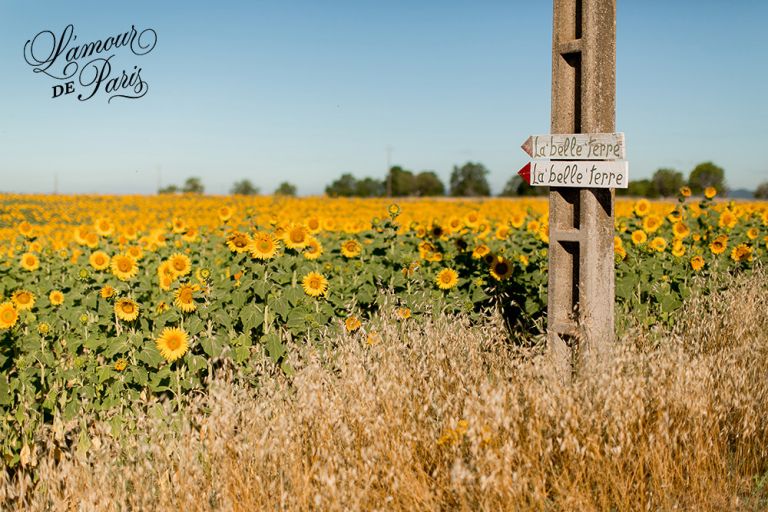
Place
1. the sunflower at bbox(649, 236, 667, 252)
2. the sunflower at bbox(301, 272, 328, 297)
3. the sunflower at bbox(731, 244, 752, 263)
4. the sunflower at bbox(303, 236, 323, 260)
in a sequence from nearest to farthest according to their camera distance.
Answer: the sunflower at bbox(301, 272, 328, 297), the sunflower at bbox(303, 236, 323, 260), the sunflower at bbox(649, 236, 667, 252), the sunflower at bbox(731, 244, 752, 263)

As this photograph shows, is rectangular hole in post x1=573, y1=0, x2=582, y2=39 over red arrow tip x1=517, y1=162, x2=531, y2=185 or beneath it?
over

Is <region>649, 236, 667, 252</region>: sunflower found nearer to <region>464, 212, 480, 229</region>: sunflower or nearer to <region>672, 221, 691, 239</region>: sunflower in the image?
<region>672, 221, 691, 239</region>: sunflower

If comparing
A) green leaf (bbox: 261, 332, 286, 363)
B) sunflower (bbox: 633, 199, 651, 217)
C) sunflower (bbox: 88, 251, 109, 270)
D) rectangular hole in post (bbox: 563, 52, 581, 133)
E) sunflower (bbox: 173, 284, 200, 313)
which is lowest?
green leaf (bbox: 261, 332, 286, 363)

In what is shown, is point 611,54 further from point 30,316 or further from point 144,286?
point 30,316

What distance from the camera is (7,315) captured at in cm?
424

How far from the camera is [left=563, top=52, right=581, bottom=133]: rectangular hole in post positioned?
14.0 feet

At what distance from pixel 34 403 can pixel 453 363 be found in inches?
96.4

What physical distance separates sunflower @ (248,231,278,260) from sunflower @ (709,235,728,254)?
427cm

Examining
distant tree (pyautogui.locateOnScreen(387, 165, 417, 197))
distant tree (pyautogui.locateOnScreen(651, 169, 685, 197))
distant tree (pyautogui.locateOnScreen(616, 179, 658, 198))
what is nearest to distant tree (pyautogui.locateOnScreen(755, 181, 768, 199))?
distant tree (pyautogui.locateOnScreen(651, 169, 685, 197))

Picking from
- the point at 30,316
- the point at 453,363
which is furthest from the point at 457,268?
the point at 30,316

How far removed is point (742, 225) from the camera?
8.64m

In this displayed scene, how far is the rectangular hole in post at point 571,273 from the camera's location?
14.2 ft

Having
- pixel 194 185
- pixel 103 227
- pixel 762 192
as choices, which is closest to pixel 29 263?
pixel 103 227

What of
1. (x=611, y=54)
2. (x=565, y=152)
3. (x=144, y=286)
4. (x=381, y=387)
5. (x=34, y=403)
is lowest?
(x=34, y=403)
